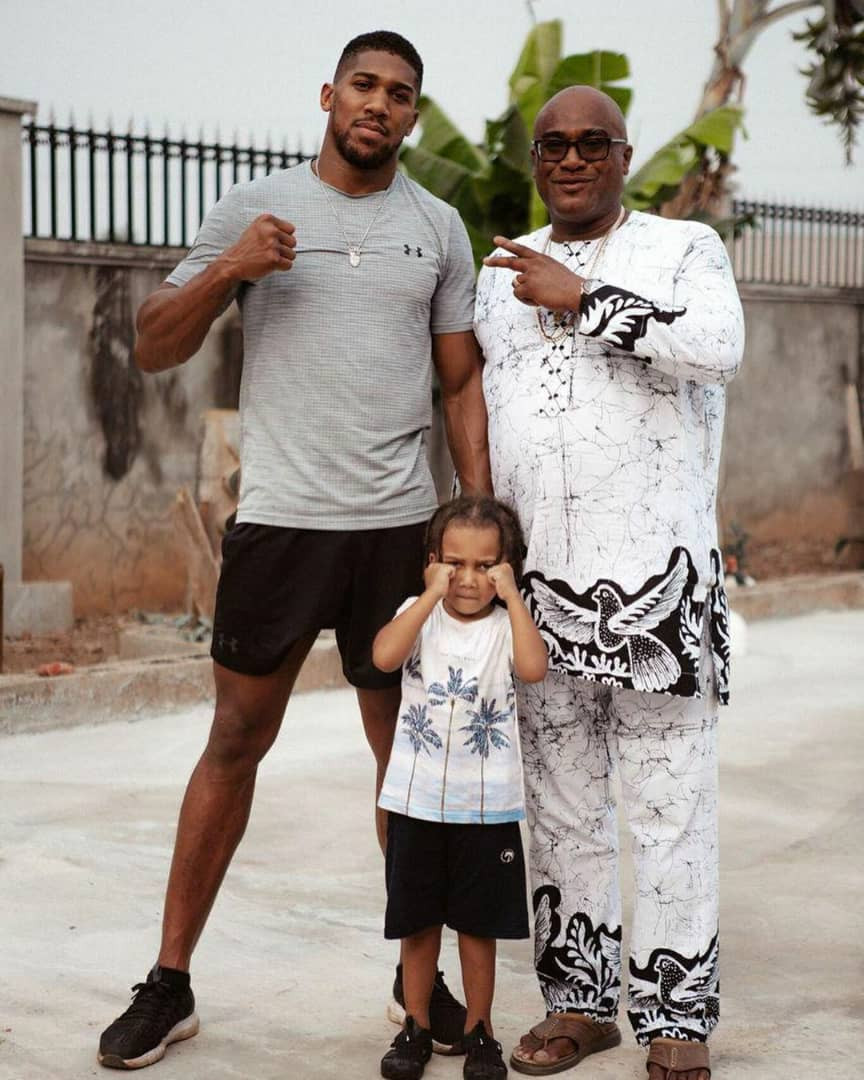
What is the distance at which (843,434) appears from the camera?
13.8m

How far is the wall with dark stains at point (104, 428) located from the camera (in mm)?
9125

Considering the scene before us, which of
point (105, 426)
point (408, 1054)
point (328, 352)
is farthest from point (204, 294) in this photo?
point (105, 426)

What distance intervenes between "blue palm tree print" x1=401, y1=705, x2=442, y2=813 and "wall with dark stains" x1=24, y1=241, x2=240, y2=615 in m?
6.27

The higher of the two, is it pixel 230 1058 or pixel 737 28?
pixel 737 28

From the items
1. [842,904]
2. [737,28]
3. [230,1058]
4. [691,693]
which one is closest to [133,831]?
[230,1058]

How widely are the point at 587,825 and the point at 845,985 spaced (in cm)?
97

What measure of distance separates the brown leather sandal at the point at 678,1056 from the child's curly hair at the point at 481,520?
0.99 m

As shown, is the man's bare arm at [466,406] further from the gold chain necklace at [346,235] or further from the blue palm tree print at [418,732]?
the blue palm tree print at [418,732]

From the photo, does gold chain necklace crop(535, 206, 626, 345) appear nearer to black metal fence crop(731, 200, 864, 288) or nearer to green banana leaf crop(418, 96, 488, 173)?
green banana leaf crop(418, 96, 488, 173)

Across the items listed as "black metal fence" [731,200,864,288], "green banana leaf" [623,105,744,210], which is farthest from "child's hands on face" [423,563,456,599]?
"black metal fence" [731,200,864,288]

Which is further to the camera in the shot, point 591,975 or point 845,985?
point 845,985

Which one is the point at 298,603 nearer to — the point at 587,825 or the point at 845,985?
the point at 587,825

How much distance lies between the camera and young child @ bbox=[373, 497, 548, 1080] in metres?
3.16

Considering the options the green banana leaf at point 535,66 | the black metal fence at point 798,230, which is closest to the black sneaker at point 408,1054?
the green banana leaf at point 535,66
